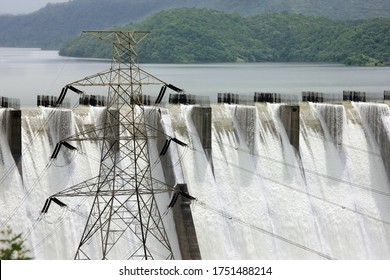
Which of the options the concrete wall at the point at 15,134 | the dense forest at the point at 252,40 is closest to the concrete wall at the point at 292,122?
the concrete wall at the point at 15,134

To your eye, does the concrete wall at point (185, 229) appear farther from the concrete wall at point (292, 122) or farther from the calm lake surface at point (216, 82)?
the calm lake surface at point (216, 82)

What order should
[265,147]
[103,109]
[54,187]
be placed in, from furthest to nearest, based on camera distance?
[265,147]
[103,109]
[54,187]

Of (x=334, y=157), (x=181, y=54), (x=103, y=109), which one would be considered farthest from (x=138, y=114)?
(x=181, y=54)

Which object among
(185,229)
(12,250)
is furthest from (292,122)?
(12,250)

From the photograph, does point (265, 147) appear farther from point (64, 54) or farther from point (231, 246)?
point (64, 54)

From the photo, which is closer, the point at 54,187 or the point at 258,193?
the point at 54,187

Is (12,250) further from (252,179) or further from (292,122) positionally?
(292,122)
